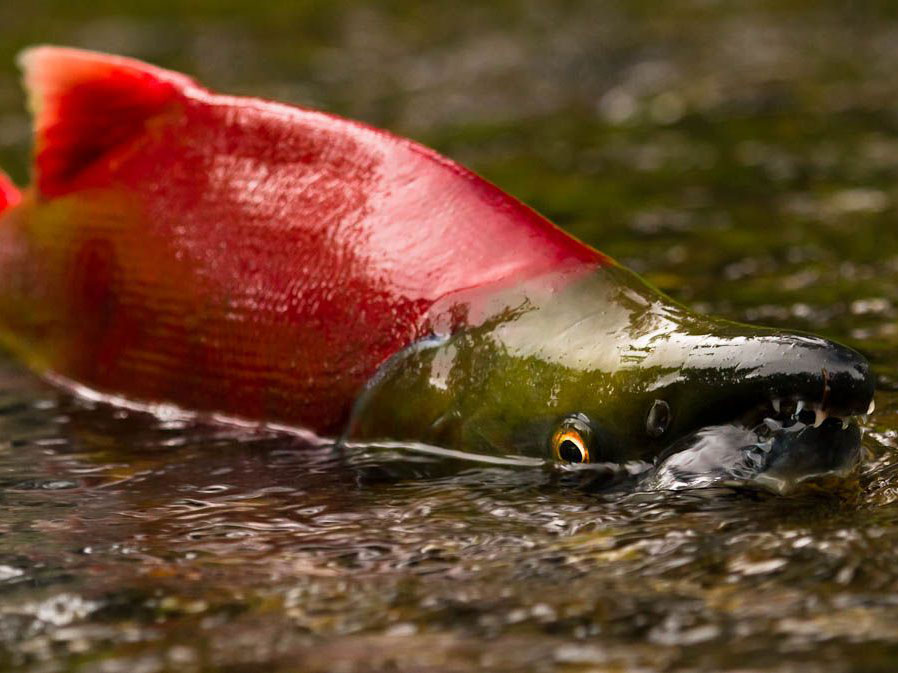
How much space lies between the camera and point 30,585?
9.16 feet

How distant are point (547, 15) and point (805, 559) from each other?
10.6m

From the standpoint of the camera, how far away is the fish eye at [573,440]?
3283 millimetres

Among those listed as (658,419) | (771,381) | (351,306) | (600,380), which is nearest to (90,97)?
(351,306)

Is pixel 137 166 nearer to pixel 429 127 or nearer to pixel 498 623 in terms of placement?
pixel 498 623

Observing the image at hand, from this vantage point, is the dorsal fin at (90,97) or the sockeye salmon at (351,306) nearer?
the sockeye salmon at (351,306)

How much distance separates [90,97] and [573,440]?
6.10 ft

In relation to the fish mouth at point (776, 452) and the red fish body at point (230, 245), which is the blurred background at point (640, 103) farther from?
the red fish body at point (230, 245)

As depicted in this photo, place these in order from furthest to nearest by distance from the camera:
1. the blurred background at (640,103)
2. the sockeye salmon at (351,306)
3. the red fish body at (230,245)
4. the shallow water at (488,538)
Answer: the blurred background at (640,103), the red fish body at (230,245), the sockeye salmon at (351,306), the shallow water at (488,538)

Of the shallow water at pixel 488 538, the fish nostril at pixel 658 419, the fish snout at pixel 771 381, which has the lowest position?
the shallow water at pixel 488 538

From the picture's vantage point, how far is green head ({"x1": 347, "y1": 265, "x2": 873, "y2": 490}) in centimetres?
306

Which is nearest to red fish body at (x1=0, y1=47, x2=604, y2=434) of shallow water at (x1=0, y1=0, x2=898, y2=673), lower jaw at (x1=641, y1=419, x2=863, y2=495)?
shallow water at (x1=0, y1=0, x2=898, y2=673)

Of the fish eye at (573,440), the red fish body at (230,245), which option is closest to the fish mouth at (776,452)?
the fish eye at (573,440)

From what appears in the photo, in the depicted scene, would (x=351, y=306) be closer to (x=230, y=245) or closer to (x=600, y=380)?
(x=230, y=245)

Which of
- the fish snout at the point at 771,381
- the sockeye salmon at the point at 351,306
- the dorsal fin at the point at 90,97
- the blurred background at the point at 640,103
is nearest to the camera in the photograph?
the fish snout at the point at 771,381
